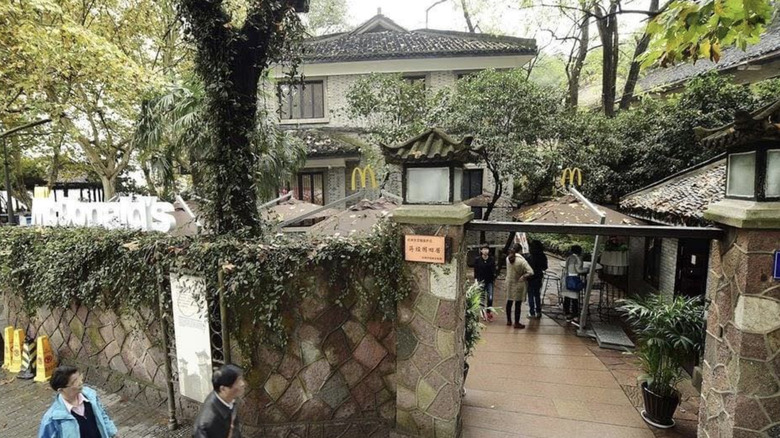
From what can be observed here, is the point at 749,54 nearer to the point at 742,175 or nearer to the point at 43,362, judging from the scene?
the point at 742,175

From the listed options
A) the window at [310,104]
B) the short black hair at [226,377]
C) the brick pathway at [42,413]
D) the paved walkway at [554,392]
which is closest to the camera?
the short black hair at [226,377]

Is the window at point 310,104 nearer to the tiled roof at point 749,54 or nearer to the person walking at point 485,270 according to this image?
the person walking at point 485,270

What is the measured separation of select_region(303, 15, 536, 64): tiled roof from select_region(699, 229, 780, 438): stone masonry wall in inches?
503

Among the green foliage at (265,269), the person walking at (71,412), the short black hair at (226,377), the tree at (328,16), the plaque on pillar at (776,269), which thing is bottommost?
the person walking at (71,412)

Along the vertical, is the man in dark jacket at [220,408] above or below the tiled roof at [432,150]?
below

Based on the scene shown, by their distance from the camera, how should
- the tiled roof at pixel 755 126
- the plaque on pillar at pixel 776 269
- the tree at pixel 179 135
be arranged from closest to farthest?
the tiled roof at pixel 755 126 → the plaque on pillar at pixel 776 269 → the tree at pixel 179 135

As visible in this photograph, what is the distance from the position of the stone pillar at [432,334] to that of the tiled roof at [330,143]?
33.3 ft

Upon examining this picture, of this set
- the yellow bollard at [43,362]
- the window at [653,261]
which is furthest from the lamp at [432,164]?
the window at [653,261]

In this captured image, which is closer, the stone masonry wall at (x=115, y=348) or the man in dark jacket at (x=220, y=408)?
the man in dark jacket at (x=220, y=408)

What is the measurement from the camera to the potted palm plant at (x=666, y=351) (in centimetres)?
448

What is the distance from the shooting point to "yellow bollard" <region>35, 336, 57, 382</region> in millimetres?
6938

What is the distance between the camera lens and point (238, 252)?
4461 millimetres

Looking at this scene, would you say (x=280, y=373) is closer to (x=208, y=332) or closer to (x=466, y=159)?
(x=208, y=332)

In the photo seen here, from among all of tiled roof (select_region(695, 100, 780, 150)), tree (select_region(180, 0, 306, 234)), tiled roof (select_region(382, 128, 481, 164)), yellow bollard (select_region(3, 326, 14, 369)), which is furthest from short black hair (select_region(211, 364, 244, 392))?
yellow bollard (select_region(3, 326, 14, 369))
